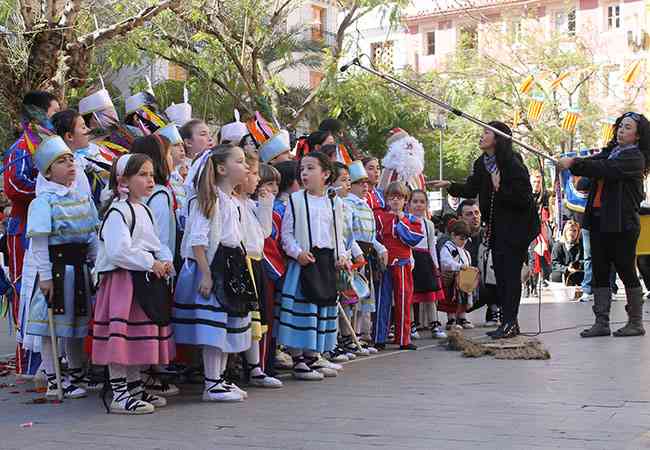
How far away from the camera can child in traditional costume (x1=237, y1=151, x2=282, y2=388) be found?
7.30m

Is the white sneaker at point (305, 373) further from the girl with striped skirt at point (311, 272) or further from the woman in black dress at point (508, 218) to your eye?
the woman in black dress at point (508, 218)

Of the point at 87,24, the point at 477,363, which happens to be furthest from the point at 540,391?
the point at 87,24

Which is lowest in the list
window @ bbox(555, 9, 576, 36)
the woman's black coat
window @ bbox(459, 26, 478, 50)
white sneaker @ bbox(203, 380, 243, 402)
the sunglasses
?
white sneaker @ bbox(203, 380, 243, 402)

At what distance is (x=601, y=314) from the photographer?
1045cm

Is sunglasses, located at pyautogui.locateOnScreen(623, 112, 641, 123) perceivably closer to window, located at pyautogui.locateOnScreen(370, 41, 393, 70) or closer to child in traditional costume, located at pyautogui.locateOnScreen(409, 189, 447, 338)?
child in traditional costume, located at pyautogui.locateOnScreen(409, 189, 447, 338)

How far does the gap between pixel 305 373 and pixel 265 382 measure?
458 mm

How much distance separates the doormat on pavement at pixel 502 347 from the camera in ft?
28.9

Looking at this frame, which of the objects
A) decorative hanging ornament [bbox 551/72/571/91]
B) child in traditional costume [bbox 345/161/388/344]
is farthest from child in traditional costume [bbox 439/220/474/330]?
decorative hanging ornament [bbox 551/72/571/91]

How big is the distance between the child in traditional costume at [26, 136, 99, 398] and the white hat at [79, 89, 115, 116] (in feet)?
5.21

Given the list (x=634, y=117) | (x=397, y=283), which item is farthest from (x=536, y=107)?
(x=397, y=283)

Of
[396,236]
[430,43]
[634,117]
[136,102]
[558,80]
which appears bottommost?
[396,236]

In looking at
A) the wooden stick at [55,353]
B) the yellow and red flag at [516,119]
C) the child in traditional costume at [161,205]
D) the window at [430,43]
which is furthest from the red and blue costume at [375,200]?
the window at [430,43]

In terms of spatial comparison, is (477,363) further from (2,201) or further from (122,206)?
(2,201)

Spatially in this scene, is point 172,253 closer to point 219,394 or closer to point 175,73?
point 219,394
